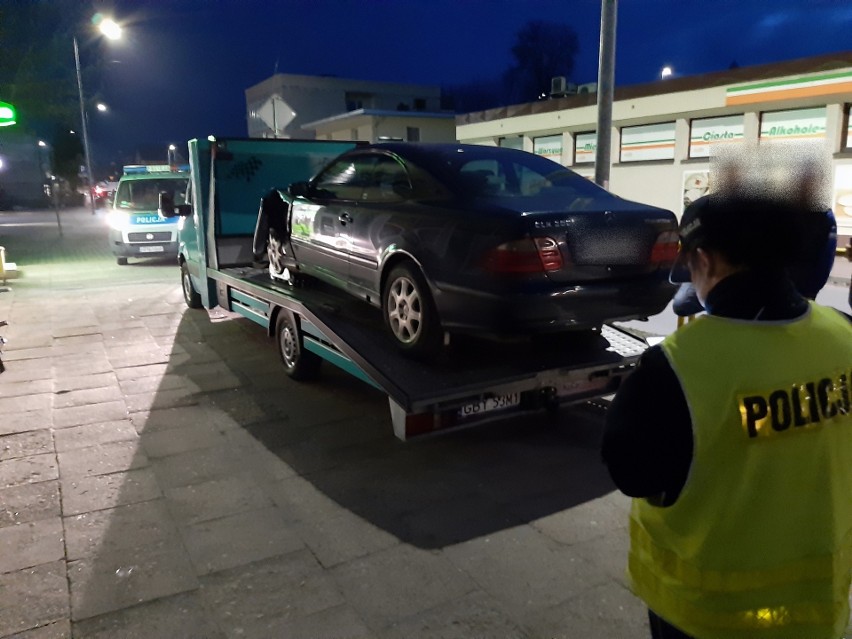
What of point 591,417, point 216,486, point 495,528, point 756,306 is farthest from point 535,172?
point 756,306

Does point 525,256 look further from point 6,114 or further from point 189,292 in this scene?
point 6,114

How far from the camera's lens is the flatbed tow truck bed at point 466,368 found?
14.3 ft

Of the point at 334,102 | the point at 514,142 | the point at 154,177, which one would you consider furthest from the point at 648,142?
the point at 334,102

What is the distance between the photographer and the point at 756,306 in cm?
149

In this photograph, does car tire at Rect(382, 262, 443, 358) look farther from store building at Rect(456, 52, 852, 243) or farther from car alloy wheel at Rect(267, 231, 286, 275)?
store building at Rect(456, 52, 852, 243)

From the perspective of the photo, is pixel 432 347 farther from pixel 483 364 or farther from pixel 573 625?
pixel 573 625

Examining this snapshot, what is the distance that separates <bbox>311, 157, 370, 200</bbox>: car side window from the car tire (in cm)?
104

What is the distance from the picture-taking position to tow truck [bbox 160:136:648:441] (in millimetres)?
4445

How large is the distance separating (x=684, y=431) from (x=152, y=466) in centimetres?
424

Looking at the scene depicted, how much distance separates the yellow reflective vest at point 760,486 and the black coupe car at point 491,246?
2.67 meters

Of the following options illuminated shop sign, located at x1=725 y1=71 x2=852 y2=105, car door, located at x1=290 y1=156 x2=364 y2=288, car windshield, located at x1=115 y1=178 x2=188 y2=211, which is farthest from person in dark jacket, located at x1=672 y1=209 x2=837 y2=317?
car windshield, located at x1=115 y1=178 x2=188 y2=211

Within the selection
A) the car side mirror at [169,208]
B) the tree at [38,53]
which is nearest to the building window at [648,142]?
the car side mirror at [169,208]

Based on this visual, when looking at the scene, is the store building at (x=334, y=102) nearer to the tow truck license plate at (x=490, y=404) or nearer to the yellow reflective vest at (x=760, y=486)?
the tow truck license plate at (x=490, y=404)

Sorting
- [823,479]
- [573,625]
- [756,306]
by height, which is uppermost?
[756,306]
